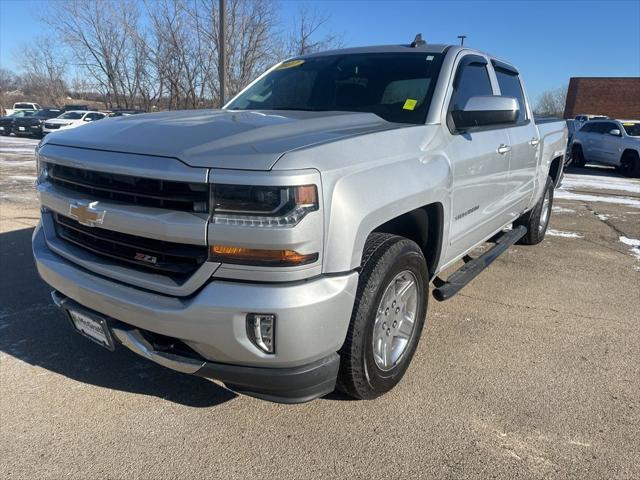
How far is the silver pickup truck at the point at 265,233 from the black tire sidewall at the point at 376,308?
12 mm

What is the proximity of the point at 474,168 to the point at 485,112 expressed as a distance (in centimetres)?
45

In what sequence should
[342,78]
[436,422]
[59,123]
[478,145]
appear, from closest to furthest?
[436,422] → [478,145] → [342,78] → [59,123]

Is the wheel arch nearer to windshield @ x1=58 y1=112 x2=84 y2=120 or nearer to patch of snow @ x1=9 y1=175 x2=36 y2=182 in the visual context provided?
patch of snow @ x1=9 y1=175 x2=36 y2=182

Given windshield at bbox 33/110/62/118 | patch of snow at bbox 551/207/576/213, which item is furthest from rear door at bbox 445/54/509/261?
windshield at bbox 33/110/62/118

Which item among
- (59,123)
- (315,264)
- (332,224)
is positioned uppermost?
(332,224)

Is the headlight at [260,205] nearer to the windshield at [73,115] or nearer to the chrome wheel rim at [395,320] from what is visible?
the chrome wheel rim at [395,320]

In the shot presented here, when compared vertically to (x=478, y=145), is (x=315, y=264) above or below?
below

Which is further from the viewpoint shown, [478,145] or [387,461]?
[478,145]

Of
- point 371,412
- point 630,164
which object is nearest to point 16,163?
point 371,412

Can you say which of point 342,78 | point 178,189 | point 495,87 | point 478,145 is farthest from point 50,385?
point 495,87

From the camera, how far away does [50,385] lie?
288 centimetres

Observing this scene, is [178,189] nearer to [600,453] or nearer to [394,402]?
[394,402]

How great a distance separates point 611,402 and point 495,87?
256cm

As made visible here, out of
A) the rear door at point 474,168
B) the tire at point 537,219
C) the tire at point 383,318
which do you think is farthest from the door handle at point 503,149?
the tire at point 537,219
